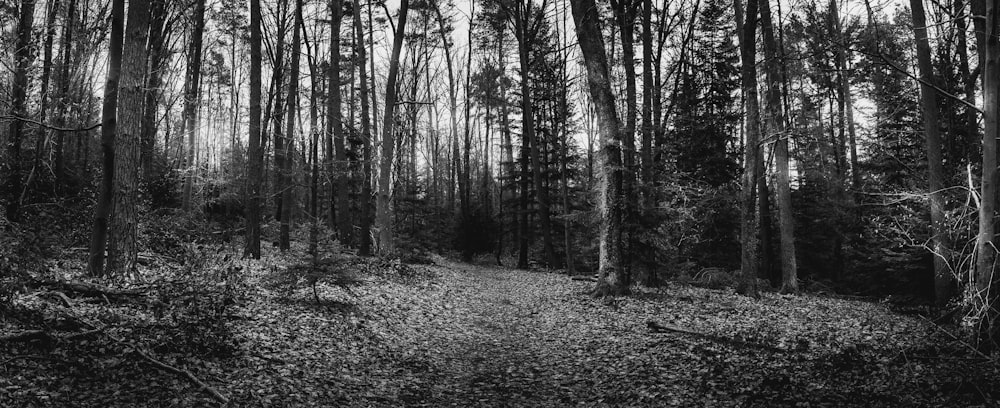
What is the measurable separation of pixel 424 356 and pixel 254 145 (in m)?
10.3

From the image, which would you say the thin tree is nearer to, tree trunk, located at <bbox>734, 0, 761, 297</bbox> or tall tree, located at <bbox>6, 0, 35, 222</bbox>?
tree trunk, located at <bbox>734, 0, 761, 297</bbox>

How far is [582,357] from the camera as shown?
6.88m

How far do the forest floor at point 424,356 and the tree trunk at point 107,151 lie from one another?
0.60m

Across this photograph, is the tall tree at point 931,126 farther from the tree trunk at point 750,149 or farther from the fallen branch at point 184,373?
the fallen branch at point 184,373

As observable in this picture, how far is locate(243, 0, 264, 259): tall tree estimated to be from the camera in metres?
13.9

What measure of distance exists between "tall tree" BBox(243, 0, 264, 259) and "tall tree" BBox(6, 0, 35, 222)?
15.1ft

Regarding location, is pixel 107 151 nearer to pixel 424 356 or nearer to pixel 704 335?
pixel 424 356

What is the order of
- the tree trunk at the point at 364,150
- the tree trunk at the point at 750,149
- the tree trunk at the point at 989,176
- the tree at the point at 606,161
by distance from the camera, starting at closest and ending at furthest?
the tree trunk at the point at 989,176
the tree at the point at 606,161
the tree trunk at the point at 750,149
the tree trunk at the point at 364,150

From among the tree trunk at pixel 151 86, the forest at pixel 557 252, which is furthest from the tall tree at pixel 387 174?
the tree trunk at pixel 151 86

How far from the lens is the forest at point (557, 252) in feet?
16.8

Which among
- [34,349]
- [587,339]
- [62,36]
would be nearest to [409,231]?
[62,36]

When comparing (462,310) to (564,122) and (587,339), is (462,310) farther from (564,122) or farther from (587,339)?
(564,122)

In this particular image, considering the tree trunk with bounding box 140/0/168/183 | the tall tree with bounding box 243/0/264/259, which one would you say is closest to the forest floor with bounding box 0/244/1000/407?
the tall tree with bounding box 243/0/264/259

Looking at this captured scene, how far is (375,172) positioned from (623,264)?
34.7 feet
